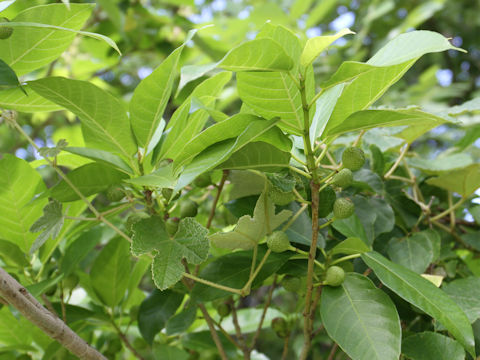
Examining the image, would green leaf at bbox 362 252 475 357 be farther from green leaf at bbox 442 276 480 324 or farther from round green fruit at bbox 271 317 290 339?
round green fruit at bbox 271 317 290 339

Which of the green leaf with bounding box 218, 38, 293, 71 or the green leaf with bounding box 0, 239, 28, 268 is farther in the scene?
the green leaf with bounding box 0, 239, 28, 268

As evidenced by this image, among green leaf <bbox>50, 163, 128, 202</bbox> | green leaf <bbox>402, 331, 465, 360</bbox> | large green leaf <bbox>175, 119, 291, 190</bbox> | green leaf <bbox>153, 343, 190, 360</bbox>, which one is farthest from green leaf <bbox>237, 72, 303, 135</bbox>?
green leaf <bbox>153, 343, 190, 360</bbox>

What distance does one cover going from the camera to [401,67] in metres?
0.59

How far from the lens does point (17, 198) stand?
0.81 metres

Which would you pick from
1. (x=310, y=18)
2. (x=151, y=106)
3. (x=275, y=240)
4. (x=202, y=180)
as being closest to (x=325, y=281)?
(x=275, y=240)

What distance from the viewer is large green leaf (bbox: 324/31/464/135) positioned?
1.69 feet

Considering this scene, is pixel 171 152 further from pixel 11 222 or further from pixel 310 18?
pixel 310 18

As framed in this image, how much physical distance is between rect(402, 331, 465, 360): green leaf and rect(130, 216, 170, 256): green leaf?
1.24 feet

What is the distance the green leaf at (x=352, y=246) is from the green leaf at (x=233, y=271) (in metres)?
0.08

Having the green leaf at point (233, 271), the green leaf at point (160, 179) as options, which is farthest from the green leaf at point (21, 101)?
the green leaf at point (233, 271)

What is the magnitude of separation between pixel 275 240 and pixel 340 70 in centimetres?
24

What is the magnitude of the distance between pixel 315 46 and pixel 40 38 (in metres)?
0.41

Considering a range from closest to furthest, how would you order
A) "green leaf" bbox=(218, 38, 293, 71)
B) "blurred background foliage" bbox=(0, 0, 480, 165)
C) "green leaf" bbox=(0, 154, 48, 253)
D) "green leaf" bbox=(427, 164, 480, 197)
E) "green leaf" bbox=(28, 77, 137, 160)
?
"green leaf" bbox=(218, 38, 293, 71), "green leaf" bbox=(28, 77, 137, 160), "green leaf" bbox=(0, 154, 48, 253), "green leaf" bbox=(427, 164, 480, 197), "blurred background foliage" bbox=(0, 0, 480, 165)

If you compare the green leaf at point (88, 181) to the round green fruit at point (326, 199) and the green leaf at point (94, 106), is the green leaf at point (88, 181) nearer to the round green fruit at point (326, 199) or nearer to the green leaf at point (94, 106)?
the green leaf at point (94, 106)
